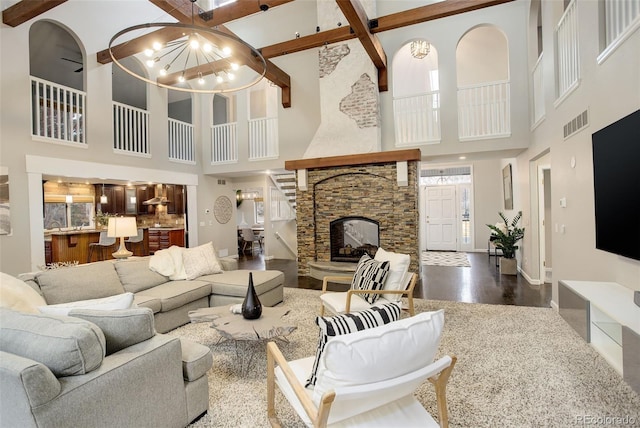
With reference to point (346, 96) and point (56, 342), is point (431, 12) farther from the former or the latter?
point (56, 342)

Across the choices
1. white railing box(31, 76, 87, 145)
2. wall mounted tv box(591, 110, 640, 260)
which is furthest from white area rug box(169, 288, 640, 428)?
white railing box(31, 76, 87, 145)

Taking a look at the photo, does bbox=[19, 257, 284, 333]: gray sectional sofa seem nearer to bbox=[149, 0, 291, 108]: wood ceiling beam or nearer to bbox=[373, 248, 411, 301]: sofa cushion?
bbox=[373, 248, 411, 301]: sofa cushion

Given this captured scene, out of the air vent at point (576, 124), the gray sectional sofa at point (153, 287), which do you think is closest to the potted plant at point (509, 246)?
the air vent at point (576, 124)

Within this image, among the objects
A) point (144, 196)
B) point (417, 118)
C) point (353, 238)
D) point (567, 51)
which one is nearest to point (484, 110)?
point (417, 118)

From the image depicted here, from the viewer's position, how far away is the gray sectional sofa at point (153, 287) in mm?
3064

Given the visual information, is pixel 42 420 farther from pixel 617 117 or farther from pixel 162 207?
pixel 162 207

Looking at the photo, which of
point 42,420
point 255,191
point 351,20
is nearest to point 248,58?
point 351,20

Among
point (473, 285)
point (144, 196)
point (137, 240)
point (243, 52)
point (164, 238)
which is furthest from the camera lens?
point (144, 196)

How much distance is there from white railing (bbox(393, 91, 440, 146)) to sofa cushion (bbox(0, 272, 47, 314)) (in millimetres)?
5827

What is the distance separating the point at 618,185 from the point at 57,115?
756 centimetres

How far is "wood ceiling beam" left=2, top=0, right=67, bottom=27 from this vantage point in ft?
14.9

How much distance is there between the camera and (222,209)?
29.8 feet

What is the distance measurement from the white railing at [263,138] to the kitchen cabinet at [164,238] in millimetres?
2790

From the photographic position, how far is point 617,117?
2.65m
